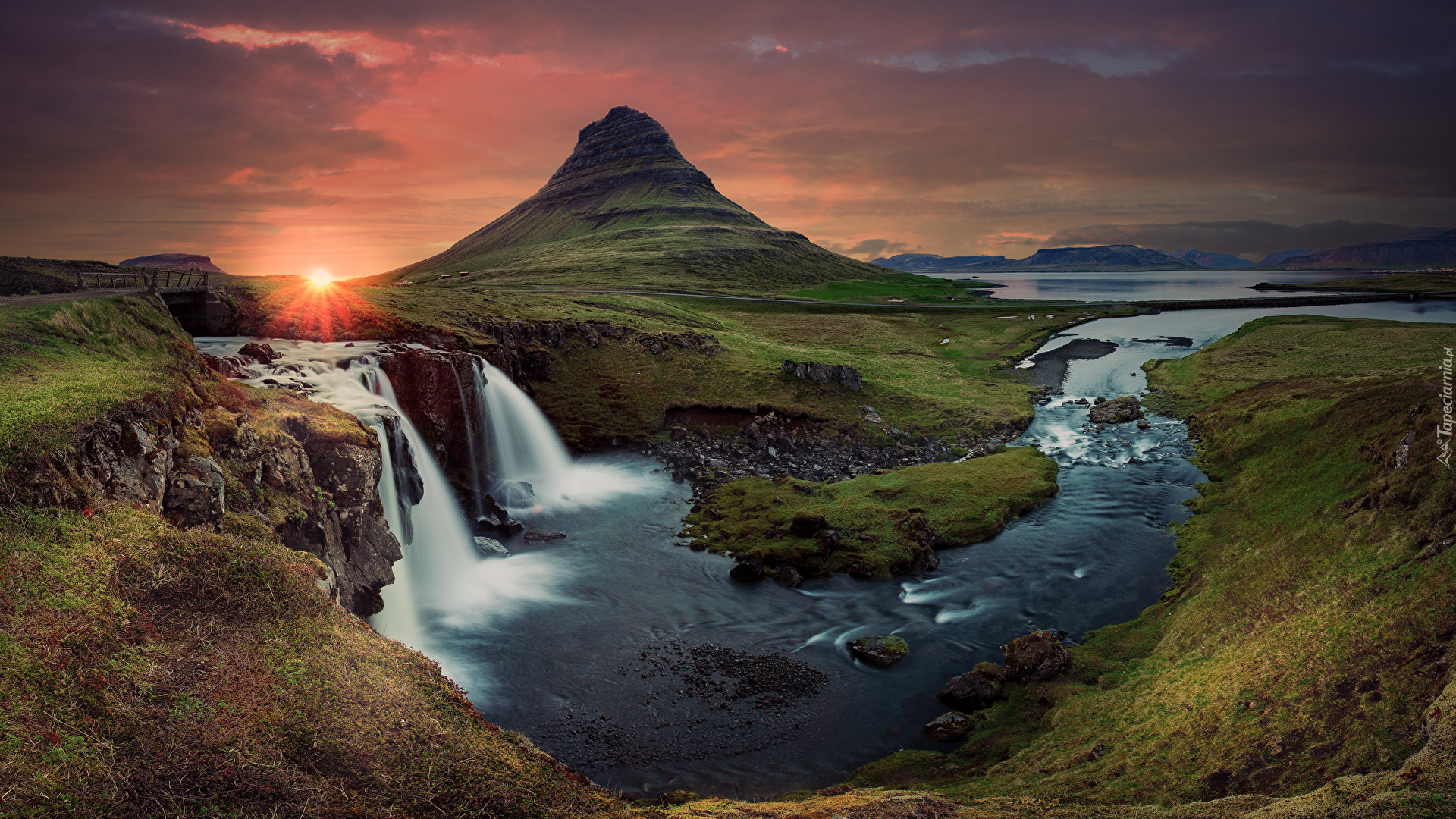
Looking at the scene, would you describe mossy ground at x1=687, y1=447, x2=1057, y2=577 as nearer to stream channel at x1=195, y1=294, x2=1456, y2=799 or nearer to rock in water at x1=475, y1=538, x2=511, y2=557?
stream channel at x1=195, y1=294, x2=1456, y2=799

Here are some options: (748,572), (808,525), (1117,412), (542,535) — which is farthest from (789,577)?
(1117,412)

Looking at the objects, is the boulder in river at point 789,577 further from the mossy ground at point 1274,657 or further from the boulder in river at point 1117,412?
the boulder in river at point 1117,412

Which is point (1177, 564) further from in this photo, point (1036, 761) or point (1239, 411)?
point (1239, 411)

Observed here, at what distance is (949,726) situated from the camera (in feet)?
70.1

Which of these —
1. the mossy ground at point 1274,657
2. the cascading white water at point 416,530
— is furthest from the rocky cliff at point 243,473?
the mossy ground at point 1274,657

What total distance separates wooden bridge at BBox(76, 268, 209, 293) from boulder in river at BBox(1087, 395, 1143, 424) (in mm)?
68957

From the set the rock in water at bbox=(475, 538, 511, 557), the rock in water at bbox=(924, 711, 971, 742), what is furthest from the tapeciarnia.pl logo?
the rock in water at bbox=(475, 538, 511, 557)

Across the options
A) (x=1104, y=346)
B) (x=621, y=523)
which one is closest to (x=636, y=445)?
(x=621, y=523)

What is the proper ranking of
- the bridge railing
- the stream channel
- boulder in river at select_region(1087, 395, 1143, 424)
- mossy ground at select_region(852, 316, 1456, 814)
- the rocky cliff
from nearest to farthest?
1. mossy ground at select_region(852, 316, 1456, 814)
2. the rocky cliff
3. the stream channel
4. the bridge railing
5. boulder in river at select_region(1087, 395, 1143, 424)

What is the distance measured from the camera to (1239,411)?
49469 millimetres

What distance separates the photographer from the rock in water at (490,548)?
3522 centimetres

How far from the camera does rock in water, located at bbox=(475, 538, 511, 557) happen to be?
3522 centimetres

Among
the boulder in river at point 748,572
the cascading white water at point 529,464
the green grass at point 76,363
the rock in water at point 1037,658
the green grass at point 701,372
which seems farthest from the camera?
the green grass at point 701,372

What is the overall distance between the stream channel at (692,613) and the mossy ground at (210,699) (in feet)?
23.1
